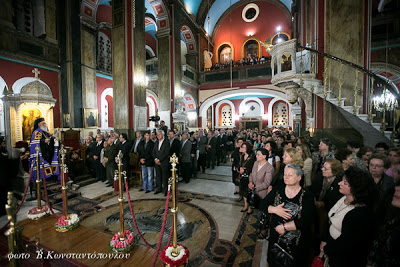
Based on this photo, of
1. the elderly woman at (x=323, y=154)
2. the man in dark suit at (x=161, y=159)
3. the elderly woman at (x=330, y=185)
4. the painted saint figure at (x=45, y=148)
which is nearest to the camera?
the elderly woman at (x=330, y=185)

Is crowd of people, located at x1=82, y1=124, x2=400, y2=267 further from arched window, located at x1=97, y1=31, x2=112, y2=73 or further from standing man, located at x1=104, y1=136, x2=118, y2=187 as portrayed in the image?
arched window, located at x1=97, y1=31, x2=112, y2=73

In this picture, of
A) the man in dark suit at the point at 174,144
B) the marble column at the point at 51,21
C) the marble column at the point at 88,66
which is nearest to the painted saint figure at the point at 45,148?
the man in dark suit at the point at 174,144

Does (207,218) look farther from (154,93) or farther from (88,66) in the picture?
(154,93)

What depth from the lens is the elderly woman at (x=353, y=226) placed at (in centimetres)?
143

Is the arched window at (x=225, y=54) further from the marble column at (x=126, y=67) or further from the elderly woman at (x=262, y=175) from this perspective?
the elderly woman at (x=262, y=175)

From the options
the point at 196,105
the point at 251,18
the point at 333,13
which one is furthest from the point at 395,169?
the point at 251,18

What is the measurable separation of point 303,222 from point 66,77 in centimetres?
1206

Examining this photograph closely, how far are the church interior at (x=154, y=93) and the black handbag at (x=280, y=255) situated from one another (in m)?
0.72

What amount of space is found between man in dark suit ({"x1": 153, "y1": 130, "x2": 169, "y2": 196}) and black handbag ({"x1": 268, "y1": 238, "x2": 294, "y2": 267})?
345 centimetres

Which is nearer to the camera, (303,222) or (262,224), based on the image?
(303,222)

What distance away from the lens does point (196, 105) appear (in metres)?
16.1

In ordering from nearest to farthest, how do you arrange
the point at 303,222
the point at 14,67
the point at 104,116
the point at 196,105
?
the point at 303,222, the point at 14,67, the point at 104,116, the point at 196,105

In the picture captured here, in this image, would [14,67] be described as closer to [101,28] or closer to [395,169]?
[101,28]

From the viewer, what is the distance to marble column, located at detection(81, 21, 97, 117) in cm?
1038
